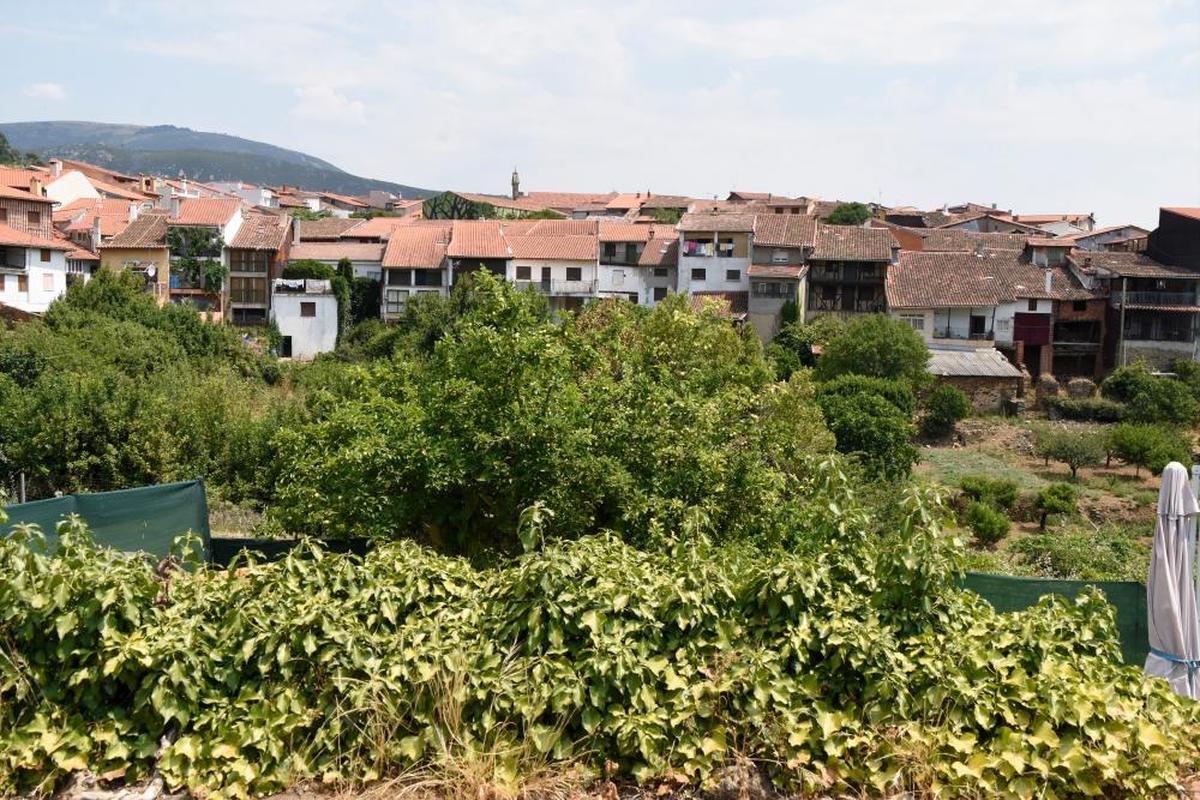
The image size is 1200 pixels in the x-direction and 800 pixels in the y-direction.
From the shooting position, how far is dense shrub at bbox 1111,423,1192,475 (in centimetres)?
3036

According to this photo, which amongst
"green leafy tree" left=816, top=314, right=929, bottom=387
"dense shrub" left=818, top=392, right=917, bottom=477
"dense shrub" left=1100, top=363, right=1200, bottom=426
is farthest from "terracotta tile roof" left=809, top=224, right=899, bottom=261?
"dense shrub" left=818, top=392, right=917, bottom=477

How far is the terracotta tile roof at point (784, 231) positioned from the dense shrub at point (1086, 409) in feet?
40.3

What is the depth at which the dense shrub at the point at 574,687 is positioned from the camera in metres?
5.38

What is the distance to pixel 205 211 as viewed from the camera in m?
46.4

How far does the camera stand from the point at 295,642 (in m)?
5.64

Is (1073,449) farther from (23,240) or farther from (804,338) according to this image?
(23,240)

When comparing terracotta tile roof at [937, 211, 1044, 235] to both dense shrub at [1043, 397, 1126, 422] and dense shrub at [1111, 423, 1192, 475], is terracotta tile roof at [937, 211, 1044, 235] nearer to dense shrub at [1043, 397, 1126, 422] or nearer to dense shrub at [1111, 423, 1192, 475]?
dense shrub at [1043, 397, 1126, 422]

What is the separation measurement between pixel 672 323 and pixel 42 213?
32948mm

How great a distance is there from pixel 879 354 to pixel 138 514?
28.5 meters

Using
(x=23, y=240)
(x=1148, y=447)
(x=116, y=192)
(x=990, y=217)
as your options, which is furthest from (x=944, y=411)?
(x=116, y=192)

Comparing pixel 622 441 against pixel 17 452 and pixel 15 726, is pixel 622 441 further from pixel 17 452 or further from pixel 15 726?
pixel 17 452

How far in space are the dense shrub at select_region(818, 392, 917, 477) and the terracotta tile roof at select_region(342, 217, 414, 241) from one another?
99.2 ft

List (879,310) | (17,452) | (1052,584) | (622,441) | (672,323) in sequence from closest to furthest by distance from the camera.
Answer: (1052,584)
(622,441)
(672,323)
(17,452)
(879,310)

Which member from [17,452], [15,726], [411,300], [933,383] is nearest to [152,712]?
[15,726]
